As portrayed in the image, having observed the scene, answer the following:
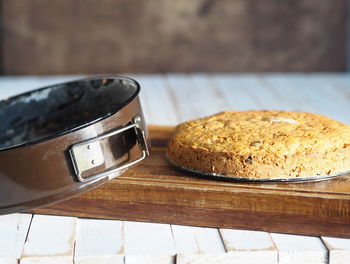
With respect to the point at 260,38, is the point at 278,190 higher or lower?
higher

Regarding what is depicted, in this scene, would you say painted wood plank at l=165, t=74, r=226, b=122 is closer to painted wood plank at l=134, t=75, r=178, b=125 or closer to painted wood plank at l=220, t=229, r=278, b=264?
painted wood plank at l=134, t=75, r=178, b=125

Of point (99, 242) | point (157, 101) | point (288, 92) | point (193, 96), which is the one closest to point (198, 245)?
point (99, 242)

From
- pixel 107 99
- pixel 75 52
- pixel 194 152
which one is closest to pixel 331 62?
pixel 75 52

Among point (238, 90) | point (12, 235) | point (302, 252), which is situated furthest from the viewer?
point (238, 90)

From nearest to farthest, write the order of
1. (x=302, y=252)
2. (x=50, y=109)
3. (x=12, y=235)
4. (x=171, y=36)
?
1. (x=302, y=252)
2. (x=12, y=235)
3. (x=50, y=109)
4. (x=171, y=36)

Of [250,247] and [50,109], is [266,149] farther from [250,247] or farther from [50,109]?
[50,109]

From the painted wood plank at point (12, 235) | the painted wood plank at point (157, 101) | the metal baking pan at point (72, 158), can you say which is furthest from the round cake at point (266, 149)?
the painted wood plank at point (157, 101)

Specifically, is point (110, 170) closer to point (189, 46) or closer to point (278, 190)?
point (278, 190)
